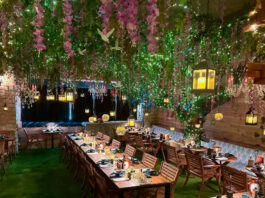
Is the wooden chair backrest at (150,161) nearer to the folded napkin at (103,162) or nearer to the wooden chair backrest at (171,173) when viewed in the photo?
the wooden chair backrest at (171,173)

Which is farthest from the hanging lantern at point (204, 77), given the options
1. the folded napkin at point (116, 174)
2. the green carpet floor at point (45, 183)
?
the green carpet floor at point (45, 183)

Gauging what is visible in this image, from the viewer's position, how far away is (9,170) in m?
6.36

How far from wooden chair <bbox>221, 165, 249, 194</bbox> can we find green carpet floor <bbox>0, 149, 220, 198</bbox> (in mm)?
877

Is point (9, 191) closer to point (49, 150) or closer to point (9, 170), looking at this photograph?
point (9, 170)

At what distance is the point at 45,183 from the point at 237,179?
167 inches

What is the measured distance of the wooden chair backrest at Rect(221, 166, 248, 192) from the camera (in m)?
3.82

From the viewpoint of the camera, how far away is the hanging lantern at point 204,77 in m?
2.90

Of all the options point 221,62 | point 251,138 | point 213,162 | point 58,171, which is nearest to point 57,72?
point 58,171

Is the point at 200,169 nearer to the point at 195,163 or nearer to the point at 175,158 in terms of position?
the point at 195,163

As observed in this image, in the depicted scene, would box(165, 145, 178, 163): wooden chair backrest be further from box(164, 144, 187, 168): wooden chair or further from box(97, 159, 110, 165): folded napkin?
box(97, 159, 110, 165): folded napkin

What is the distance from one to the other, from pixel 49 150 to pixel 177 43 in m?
6.42

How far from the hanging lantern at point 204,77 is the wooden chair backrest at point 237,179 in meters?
1.74

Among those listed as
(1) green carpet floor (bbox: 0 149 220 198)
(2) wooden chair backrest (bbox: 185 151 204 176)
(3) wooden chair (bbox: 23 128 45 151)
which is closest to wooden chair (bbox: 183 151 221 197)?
(2) wooden chair backrest (bbox: 185 151 204 176)

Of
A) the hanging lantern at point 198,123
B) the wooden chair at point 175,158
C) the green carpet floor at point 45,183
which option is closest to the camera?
the green carpet floor at point 45,183
